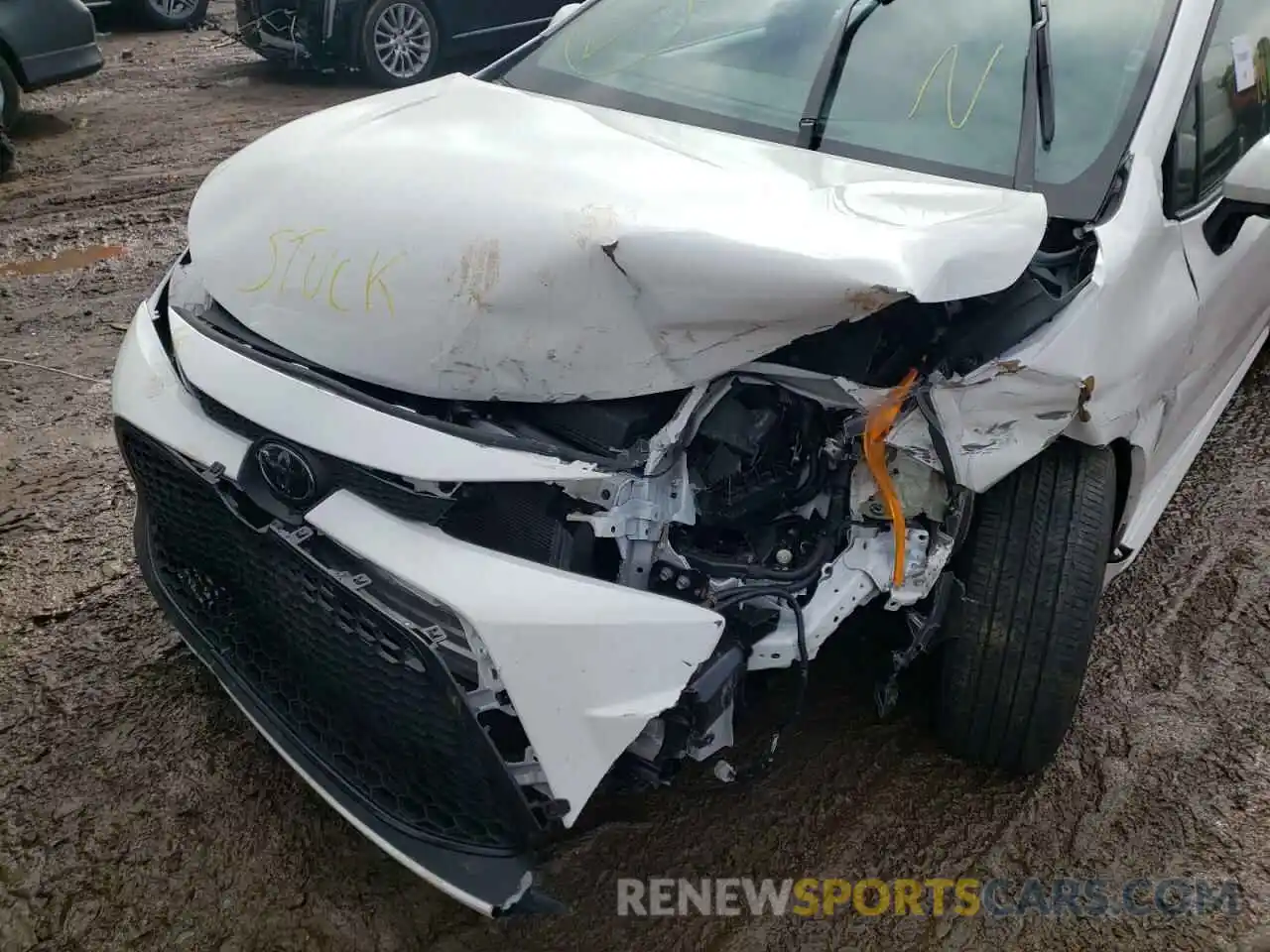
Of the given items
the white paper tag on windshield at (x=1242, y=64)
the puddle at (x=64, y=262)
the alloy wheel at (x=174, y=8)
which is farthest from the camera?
the alloy wheel at (x=174, y=8)

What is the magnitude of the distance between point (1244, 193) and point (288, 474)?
196 centimetres

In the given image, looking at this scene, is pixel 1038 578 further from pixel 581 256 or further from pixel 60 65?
pixel 60 65

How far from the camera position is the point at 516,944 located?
76.5 inches

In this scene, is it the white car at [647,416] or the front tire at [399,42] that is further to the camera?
the front tire at [399,42]

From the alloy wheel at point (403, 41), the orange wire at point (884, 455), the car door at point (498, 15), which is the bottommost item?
the alloy wheel at point (403, 41)

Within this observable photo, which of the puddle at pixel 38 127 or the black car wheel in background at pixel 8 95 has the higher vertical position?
the black car wheel in background at pixel 8 95

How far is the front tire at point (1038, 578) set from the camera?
6.50 ft

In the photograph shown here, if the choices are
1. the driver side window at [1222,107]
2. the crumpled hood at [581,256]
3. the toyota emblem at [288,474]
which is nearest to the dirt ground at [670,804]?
the toyota emblem at [288,474]

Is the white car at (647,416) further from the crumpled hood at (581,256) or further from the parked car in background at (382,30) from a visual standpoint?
the parked car in background at (382,30)

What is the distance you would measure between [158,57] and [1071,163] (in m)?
8.75

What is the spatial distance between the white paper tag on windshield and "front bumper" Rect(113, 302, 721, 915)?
1.93 metres

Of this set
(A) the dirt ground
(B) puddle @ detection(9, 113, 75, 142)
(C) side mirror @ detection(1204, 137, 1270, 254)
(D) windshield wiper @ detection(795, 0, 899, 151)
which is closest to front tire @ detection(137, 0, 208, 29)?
(B) puddle @ detection(9, 113, 75, 142)

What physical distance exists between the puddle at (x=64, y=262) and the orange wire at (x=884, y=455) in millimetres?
4307

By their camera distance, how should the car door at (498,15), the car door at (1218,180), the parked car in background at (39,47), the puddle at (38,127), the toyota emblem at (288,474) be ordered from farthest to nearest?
1. the car door at (498,15)
2. the puddle at (38,127)
3. the parked car in background at (39,47)
4. the car door at (1218,180)
5. the toyota emblem at (288,474)
